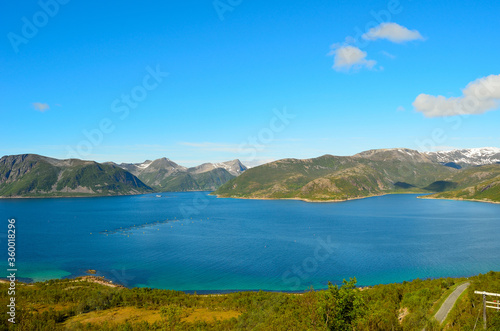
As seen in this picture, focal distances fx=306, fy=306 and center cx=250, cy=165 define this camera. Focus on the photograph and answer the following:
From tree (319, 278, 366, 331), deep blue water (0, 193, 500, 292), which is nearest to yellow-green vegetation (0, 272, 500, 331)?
tree (319, 278, 366, 331)

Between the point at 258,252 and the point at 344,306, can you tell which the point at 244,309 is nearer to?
the point at 344,306

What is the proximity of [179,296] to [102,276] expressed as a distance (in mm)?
33351

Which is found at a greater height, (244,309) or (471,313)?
(471,313)

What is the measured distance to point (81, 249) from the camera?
413 feet

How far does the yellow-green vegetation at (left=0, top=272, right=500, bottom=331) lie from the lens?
3347 centimetres

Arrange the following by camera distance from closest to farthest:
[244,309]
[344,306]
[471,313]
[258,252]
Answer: [344,306]
[471,313]
[244,309]
[258,252]

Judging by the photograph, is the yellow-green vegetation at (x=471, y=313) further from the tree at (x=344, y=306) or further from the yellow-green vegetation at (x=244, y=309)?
the tree at (x=344, y=306)

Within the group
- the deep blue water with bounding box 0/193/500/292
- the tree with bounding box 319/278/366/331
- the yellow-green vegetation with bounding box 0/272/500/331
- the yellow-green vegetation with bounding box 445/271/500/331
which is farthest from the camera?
the deep blue water with bounding box 0/193/500/292

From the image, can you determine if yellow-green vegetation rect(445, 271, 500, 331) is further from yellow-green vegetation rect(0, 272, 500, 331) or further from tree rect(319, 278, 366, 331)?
tree rect(319, 278, 366, 331)

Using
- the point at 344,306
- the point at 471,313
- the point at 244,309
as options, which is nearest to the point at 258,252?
the point at 244,309

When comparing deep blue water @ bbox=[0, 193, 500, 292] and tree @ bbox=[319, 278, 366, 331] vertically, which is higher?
tree @ bbox=[319, 278, 366, 331]

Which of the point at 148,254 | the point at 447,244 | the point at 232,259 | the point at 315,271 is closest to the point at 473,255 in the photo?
the point at 447,244

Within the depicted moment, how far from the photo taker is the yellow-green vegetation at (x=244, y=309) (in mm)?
33469

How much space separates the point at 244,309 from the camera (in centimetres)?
6122
